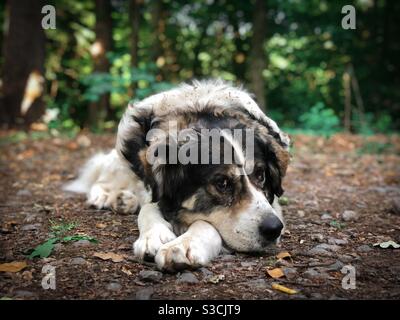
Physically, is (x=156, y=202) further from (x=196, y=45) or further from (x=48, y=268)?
(x=196, y=45)

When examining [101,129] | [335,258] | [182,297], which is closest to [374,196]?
[335,258]

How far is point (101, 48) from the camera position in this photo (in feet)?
38.9

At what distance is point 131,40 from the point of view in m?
11.6

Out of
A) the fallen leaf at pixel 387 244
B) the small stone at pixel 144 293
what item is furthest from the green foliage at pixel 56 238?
the fallen leaf at pixel 387 244

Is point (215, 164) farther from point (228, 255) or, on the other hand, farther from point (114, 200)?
point (114, 200)

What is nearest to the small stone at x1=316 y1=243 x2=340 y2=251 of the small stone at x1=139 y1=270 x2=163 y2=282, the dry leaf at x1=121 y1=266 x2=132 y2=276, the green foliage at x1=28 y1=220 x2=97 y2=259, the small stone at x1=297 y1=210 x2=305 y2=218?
the small stone at x1=297 y1=210 x2=305 y2=218

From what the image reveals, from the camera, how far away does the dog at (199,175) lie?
3354mm

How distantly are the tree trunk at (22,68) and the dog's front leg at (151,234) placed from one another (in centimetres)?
747

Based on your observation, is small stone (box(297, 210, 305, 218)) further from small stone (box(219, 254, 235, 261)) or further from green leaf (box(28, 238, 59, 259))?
green leaf (box(28, 238, 59, 259))

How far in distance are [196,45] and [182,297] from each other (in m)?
14.8

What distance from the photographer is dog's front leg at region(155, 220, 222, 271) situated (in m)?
3.05

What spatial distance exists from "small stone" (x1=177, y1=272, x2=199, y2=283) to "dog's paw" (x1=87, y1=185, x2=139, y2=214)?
1712mm

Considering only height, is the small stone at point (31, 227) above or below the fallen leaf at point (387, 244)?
above

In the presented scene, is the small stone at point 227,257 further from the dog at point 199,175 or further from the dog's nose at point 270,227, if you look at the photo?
the dog's nose at point 270,227
